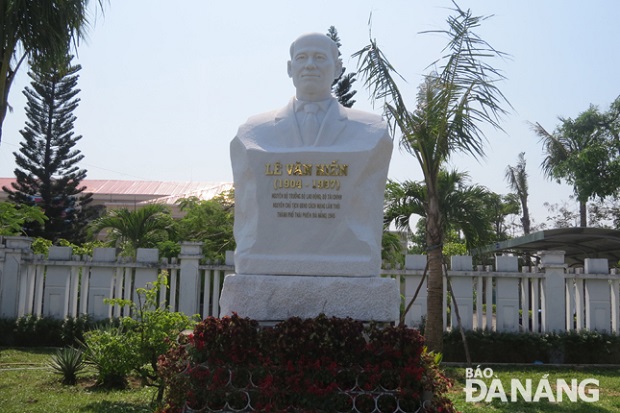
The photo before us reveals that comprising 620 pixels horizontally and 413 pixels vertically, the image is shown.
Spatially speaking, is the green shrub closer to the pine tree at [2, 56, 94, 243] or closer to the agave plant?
the agave plant

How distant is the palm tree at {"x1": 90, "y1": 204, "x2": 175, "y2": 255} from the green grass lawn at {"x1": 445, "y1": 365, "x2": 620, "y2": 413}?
28.2 ft

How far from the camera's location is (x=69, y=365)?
263 inches

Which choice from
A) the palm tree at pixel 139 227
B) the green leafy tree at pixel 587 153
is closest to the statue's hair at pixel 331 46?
the palm tree at pixel 139 227

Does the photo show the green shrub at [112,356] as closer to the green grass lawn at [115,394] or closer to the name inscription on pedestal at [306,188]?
the green grass lawn at [115,394]

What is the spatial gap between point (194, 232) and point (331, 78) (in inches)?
390

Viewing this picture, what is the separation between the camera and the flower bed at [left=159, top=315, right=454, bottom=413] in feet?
12.7

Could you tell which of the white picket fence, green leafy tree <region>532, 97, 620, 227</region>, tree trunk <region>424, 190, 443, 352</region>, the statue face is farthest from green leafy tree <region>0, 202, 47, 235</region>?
green leafy tree <region>532, 97, 620, 227</region>

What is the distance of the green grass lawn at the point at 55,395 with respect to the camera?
5.57m

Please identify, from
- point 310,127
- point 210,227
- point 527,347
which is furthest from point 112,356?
point 210,227

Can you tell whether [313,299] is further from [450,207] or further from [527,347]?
[450,207]

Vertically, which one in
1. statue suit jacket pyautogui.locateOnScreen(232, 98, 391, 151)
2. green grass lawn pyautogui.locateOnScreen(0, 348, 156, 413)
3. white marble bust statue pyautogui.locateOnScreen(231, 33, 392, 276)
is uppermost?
statue suit jacket pyautogui.locateOnScreen(232, 98, 391, 151)

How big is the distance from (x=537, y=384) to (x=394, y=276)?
2.63 metres

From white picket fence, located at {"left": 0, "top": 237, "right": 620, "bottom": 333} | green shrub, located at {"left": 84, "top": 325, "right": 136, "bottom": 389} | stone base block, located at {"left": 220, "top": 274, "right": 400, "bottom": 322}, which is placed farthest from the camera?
white picket fence, located at {"left": 0, "top": 237, "right": 620, "bottom": 333}

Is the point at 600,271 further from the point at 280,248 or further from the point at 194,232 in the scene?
the point at 194,232
